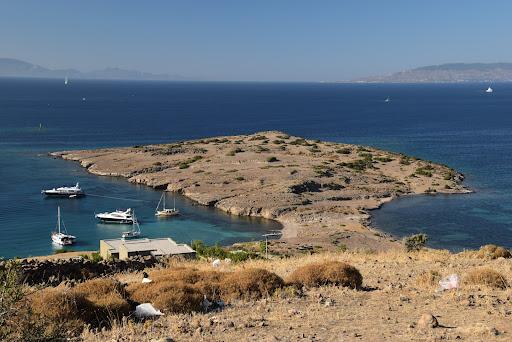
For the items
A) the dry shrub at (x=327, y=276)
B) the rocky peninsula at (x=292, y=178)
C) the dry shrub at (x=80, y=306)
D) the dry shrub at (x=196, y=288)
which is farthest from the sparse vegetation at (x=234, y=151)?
the dry shrub at (x=80, y=306)

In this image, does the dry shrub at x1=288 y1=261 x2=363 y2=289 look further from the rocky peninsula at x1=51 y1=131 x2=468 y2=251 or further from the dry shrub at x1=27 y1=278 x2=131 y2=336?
the rocky peninsula at x1=51 y1=131 x2=468 y2=251

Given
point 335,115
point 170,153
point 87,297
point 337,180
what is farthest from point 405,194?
point 335,115

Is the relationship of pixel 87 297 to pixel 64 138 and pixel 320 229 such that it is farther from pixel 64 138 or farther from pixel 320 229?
pixel 64 138

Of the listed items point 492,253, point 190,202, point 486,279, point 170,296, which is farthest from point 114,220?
point 486,279

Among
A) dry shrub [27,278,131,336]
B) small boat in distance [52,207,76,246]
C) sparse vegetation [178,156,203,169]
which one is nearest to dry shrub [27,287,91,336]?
dry shrub [27,278,131,336]

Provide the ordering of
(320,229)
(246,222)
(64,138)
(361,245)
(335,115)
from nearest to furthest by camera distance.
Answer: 1. (361,245)
2. (320,229)
3. (246,222)
4. (64,138)
5. (335,115)

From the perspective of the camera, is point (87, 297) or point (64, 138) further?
point (64, 138)

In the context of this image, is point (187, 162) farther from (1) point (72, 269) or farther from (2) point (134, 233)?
(1) point (72, 269)

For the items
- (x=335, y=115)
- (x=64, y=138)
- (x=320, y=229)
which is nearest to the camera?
(x=320, y=229)
